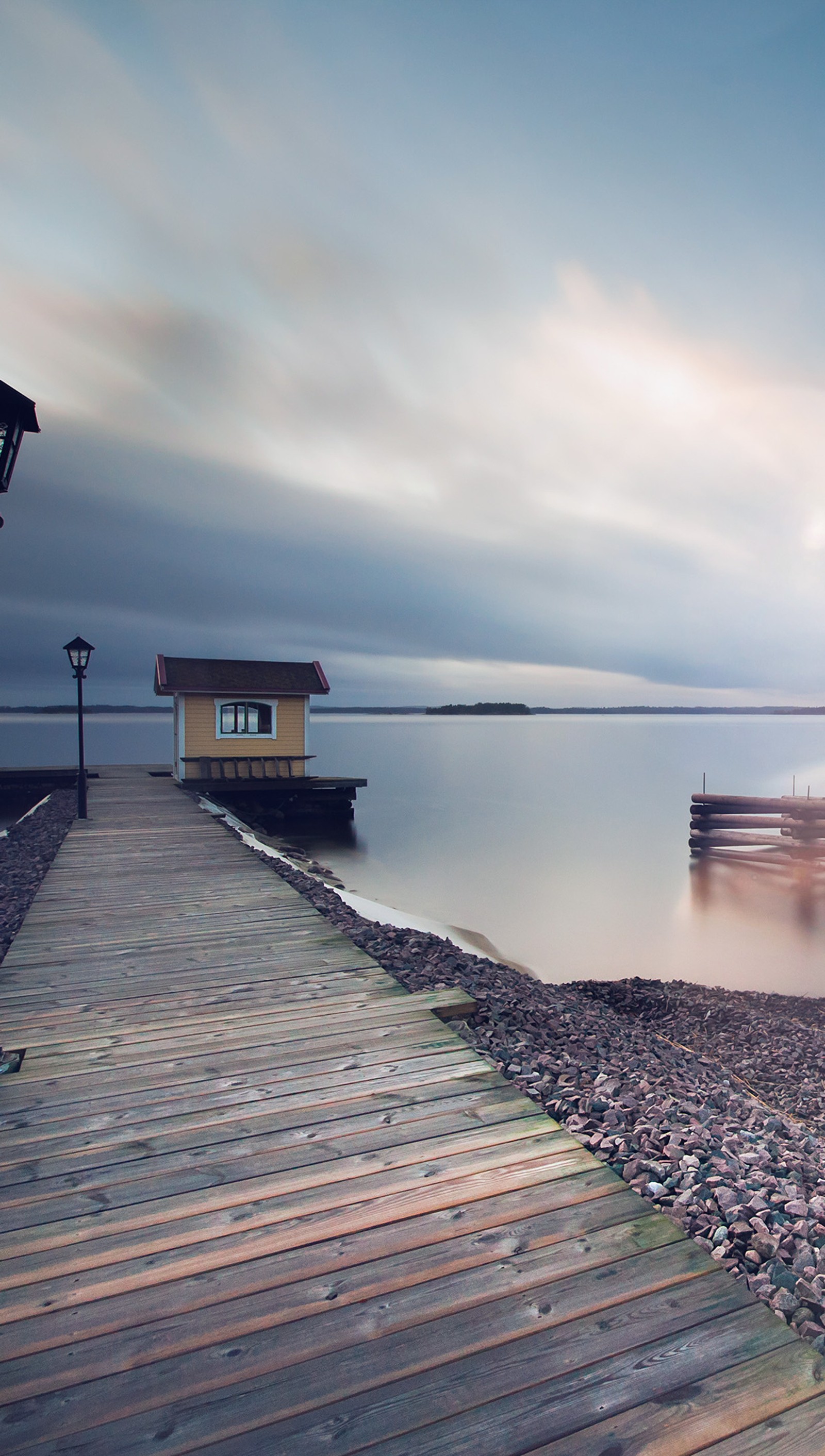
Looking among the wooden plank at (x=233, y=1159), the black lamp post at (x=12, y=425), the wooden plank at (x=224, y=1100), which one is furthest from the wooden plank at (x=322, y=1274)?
the black lamp post at (x=12, y=425)

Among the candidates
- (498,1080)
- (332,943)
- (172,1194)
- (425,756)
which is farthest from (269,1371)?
(425,756)

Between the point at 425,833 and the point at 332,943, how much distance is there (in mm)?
18853

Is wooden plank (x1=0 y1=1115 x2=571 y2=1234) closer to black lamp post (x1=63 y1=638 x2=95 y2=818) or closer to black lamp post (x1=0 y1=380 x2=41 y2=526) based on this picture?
black lamp post (x1=0 y1=380 x2=41 y2=526)

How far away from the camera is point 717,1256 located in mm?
2342

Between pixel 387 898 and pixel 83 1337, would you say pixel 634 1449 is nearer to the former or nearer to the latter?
pixel 83 1337

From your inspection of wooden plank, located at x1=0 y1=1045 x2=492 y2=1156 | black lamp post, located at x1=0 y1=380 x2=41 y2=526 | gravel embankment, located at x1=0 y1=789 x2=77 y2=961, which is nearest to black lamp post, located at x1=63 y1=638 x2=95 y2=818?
gravel embankment, located at x1=0 y1=789 x2=77 y2=961

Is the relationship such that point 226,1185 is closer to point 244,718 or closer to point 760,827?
point 244,718

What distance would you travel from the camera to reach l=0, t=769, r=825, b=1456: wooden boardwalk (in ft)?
5.77

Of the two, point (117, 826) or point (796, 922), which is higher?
point (117, 826)

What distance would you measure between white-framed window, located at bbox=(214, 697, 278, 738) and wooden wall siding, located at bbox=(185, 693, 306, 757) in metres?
0.10

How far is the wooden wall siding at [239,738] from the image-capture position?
20.5 metres

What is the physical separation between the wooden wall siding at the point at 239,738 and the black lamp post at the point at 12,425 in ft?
53.7

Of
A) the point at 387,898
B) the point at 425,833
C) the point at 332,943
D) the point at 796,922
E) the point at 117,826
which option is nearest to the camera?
the point at 332,943

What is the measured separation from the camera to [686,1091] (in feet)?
13.9
